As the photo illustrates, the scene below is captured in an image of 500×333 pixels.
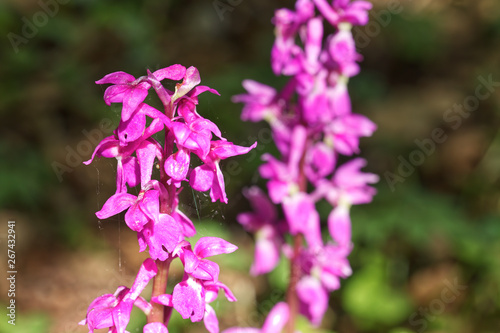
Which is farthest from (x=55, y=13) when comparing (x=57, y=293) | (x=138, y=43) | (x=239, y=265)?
(x=239, y=265)

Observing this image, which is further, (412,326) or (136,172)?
(412,326)

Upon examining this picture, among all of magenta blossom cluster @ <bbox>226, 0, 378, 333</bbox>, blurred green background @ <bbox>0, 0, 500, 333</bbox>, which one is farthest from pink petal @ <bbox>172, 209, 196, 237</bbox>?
blurred green background @ <bbox>0, 0, 500, 333</bbox>

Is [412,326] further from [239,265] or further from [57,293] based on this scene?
[57,293]

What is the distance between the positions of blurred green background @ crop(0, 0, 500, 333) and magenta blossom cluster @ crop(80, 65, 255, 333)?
44.1 inches

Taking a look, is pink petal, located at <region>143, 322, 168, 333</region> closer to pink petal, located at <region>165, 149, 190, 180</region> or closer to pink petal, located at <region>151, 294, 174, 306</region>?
pink petal, located at <region>151, 294, 174, 306</region>

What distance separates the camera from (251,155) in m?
3.92

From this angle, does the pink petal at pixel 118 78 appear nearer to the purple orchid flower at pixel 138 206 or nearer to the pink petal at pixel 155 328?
the purple orchid flower at pixel 138 206

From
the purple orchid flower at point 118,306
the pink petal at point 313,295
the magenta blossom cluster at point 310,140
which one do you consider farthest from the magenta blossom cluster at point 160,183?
the pink petal at point 313,295

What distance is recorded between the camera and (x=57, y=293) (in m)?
3.68

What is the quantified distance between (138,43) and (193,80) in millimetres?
3979

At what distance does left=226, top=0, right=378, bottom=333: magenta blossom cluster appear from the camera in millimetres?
2229

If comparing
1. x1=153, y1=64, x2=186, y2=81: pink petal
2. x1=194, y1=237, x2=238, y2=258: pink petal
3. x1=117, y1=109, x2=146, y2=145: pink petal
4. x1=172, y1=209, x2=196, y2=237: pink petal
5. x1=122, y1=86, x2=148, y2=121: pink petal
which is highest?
x1=153, y1=64, x2=186, y2=81: pink petal

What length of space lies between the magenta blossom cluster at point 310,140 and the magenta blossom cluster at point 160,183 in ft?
3.20

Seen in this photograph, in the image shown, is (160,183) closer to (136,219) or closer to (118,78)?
(136,219)
